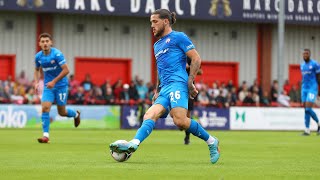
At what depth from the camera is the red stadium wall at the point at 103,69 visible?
126 feet

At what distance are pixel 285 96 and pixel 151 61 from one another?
7.00 metres

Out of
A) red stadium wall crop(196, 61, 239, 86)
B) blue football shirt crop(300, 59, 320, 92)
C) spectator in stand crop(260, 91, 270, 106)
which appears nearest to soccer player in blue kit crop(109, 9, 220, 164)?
blue football shirt crop(300, 59, 320, 92)

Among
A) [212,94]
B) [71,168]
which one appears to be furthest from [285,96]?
[71,168]

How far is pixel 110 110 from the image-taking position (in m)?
32.4

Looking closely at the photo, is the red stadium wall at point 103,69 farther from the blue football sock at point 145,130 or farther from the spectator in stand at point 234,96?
the blue football sock at point 145,130

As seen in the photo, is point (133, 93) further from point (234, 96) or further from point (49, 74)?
point (49, 74)

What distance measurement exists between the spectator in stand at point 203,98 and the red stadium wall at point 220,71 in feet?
19.7

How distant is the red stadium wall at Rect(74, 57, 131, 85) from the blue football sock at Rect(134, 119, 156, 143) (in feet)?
86.6

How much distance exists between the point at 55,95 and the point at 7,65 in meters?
18.1

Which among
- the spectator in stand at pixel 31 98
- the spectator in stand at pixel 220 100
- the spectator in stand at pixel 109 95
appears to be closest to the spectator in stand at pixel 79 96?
the spectator in stand at pixel 109 95

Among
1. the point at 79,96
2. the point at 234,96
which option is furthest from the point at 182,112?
the point at 234,96

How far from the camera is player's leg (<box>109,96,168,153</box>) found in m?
11.6

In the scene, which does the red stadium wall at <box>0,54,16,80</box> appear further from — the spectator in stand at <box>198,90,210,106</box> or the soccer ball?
the soccer ball

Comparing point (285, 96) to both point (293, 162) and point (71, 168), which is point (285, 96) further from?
point (71, 168)
